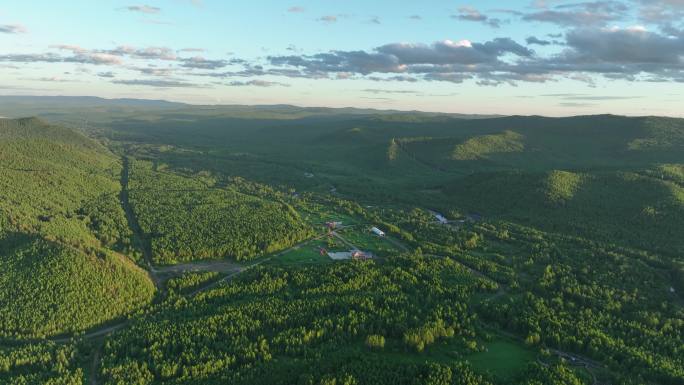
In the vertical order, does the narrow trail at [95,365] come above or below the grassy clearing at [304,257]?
below

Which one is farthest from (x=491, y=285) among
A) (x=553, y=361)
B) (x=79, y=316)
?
(x=79, y=316)

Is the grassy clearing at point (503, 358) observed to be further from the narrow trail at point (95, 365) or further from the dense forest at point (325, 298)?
the narrow trail at point (95, 365)

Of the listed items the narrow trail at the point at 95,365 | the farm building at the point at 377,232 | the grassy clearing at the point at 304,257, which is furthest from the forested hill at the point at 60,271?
the farm building at the point at 377,232

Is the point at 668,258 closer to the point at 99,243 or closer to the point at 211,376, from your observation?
the point at 211,376

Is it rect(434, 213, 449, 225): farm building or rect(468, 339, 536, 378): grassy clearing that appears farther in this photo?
rect(434, 213, 449, 225): farm building

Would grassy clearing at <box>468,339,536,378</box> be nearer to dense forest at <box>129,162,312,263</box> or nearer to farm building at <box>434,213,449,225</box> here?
dense forest at <box>129,162,312,263</box>

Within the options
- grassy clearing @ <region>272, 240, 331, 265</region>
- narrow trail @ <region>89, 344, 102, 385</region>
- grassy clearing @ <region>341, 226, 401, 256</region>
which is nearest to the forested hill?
narrow trail @ <region>89, 344, 102, 385</region>

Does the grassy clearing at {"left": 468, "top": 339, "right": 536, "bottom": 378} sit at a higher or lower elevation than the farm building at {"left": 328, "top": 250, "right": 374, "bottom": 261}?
lower

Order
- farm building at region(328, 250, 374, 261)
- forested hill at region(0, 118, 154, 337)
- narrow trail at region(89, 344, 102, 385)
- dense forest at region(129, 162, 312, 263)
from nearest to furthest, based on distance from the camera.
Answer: narrow trail at region(89, 344, 102, 385) < forested hill at region(0, 118, 154, 337) < dense forest at region(129, 162, 312, 263) < farm building at region(328, 250, 374, 261)

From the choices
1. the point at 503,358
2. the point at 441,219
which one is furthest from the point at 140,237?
the point at 441,219

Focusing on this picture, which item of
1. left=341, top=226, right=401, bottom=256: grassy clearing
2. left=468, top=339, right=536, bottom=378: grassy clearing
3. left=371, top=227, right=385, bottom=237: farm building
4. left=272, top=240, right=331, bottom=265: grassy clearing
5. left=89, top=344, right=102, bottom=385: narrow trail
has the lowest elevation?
left=89, top=344, right=102, bottom=385: narrow trail

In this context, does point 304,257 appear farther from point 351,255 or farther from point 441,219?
point 441,219
